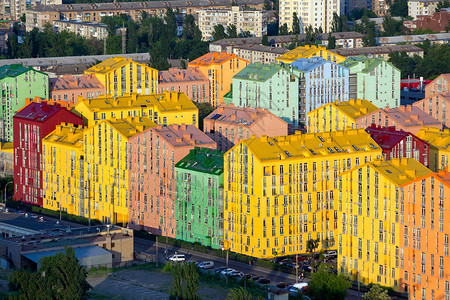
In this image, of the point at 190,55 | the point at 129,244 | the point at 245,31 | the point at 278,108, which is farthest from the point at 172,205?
the point at 245,31

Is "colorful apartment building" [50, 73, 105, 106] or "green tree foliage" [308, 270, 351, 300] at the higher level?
"colorful apartment building" [50, 73, 105, 106]

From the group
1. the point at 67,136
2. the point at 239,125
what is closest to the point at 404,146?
the point at 239,125

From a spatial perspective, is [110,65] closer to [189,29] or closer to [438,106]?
[438,106]

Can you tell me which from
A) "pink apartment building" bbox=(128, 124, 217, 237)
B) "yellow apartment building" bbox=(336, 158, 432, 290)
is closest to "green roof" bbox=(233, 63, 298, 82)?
"pink apartment building" bbox=(128, 124, 217, 237)

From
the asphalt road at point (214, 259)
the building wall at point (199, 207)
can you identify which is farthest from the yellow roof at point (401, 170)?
the building wall at point (199, 207)

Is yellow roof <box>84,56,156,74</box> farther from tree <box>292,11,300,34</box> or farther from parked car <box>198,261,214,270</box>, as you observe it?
tree <box>292,11,300,34</box>

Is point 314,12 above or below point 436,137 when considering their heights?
above
